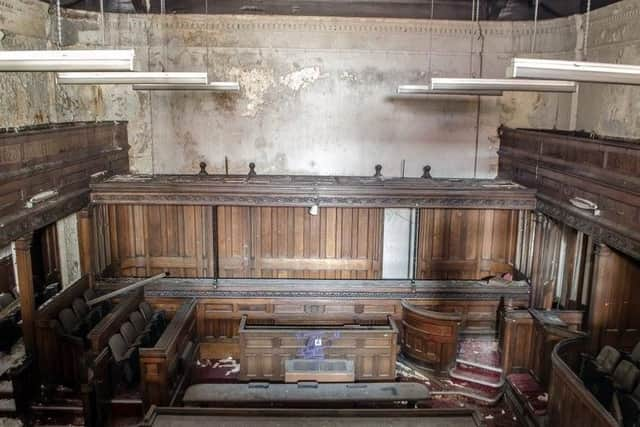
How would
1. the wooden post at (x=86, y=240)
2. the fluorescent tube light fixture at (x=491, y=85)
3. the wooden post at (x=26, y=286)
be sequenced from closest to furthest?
the fluorescent tube light fixture at (x=491, y=85)
the wooden post at (x=26, y=286)
the wooden post at (x=86, y=240)

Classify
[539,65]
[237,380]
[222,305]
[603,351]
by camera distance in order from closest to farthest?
[539,65] → [603,351] → [237,380] → [222,305]

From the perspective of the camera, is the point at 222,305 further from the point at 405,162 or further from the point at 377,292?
the point at 405,162

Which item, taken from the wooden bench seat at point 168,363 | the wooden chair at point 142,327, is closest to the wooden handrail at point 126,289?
the wooden chair at point 142,327

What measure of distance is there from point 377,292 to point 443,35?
5344 millimetres

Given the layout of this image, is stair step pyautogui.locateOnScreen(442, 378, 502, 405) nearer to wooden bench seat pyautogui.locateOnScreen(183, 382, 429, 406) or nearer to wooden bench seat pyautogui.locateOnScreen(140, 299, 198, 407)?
wooden bench seat pyautogui.locateOnScreen(183, 382, 429, 406)

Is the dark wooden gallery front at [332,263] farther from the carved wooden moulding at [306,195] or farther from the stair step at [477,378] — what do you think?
the stair step at [477,378]

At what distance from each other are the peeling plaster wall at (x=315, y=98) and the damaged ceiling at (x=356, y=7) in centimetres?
24

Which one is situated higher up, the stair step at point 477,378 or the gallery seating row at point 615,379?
the gallery seating row at point 615,379

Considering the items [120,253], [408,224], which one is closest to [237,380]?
[120,253]

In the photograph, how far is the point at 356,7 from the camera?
1041cm

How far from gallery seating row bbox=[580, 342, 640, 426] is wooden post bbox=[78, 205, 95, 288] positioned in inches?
303

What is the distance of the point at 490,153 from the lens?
10.7 meters

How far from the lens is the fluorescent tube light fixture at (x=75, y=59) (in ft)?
12.8

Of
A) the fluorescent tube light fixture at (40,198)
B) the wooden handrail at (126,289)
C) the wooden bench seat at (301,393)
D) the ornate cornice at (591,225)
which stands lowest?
the wooden bench seat at (301,393)
